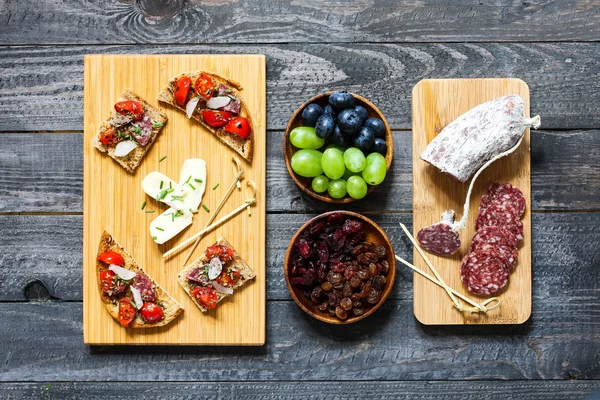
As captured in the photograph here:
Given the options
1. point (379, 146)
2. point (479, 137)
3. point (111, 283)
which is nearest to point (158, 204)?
point (111, 283)

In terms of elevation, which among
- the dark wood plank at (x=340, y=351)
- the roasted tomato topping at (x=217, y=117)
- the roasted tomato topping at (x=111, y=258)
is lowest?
the dark wood plank at (x=340, y=351)

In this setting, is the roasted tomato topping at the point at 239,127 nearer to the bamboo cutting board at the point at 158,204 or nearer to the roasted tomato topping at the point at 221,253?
the bamboo cutting board at the point at 158,204

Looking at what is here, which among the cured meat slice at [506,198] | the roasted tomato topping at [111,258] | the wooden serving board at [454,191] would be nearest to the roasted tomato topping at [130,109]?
the roasted tomato topping at [111,258]

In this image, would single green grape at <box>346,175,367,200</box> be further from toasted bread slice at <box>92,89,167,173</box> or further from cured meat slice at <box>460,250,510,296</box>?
toasted bread slice at <box>92,89,167,173</box>

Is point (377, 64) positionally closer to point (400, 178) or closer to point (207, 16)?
point (400, 178)

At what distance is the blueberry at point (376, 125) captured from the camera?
5.14 ft

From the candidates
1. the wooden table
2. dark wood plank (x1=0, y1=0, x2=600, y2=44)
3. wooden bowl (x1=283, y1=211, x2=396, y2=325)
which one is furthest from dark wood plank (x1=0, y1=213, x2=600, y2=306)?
dark wood plank (x1=0, y1=0, x2=600, y2=44)

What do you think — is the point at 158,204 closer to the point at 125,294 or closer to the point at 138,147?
the point at 138,147

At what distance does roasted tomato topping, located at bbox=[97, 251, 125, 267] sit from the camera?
164cm

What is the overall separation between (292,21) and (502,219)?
2.99 feet

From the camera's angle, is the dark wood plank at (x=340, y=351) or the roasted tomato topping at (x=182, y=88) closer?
the roasted tomato topping at (x=182, y=88)

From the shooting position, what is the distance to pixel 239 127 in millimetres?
1622

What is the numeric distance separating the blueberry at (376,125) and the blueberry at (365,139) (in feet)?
0.06

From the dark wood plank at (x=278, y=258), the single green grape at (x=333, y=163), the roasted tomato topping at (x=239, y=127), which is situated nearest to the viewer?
the single green grape at (x=333, y=163)
